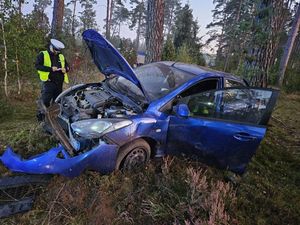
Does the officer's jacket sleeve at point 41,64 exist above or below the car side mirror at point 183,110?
above

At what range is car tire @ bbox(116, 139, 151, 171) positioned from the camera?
3.21 metres

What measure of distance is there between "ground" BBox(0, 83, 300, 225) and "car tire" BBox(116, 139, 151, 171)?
109 millimetres

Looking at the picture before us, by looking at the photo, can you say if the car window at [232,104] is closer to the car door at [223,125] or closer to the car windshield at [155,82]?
the car door at [223,125]

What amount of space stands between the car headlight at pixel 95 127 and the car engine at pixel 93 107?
203 millimetres

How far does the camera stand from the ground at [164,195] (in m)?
2.73

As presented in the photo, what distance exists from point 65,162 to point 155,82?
188 centimetres

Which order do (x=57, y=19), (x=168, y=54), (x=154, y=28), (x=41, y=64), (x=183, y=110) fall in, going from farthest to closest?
(x=168, y=54) → (x=57, y=19) → (x=154, y=28) → (x=41, y=64) → (x=183, y=110)

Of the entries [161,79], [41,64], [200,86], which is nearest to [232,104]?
[200,86]

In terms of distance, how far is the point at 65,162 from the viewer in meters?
2.91

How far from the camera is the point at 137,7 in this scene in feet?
145

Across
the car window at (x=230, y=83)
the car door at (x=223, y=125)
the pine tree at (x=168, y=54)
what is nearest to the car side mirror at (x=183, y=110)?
the car door at (x=223, y=125)

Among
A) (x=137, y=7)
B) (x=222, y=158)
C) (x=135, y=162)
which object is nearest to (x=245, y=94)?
(x=222, y=158)

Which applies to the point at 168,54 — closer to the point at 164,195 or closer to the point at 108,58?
the point at 108,58

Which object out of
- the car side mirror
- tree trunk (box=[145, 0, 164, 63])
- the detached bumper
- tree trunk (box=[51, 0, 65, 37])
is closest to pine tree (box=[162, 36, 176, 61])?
tree trunk (box=[51, 0, 65, 37])
